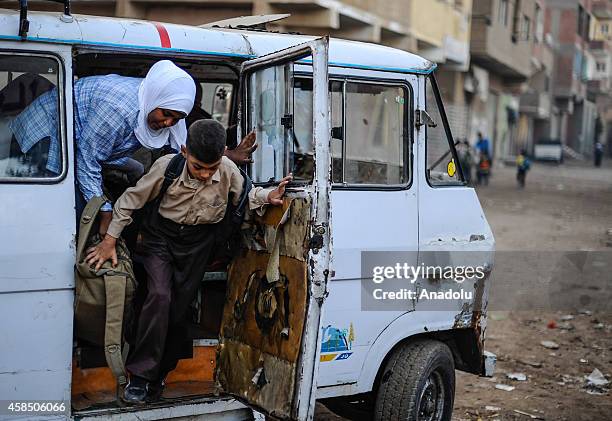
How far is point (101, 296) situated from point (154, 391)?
0.60m

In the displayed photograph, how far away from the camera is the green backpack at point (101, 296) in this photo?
347 centimetres

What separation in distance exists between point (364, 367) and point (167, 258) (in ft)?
3.88

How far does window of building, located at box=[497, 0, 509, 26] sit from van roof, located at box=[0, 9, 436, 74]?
24.9 meters

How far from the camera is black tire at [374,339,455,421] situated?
4344 millimetres

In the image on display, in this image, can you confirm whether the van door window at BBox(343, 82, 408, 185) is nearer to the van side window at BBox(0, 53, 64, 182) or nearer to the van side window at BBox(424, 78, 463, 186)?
the van side window at BBox(424, 78, 463, 186)

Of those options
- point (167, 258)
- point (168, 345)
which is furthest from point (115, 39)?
point (168, 345)

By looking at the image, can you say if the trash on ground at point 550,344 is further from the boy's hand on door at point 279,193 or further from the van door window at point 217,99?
the boy's hand on door at point 279,193

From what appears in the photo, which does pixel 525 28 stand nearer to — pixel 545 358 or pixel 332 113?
pixel 545 358

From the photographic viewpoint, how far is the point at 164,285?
372 cm

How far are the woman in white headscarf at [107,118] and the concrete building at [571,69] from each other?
47.2 meters

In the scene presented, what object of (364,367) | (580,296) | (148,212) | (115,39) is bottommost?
(580,296)

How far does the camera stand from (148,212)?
3.78 m

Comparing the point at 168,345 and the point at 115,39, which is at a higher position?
the point at 115,39

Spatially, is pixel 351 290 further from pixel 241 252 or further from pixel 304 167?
pixel 304 167
